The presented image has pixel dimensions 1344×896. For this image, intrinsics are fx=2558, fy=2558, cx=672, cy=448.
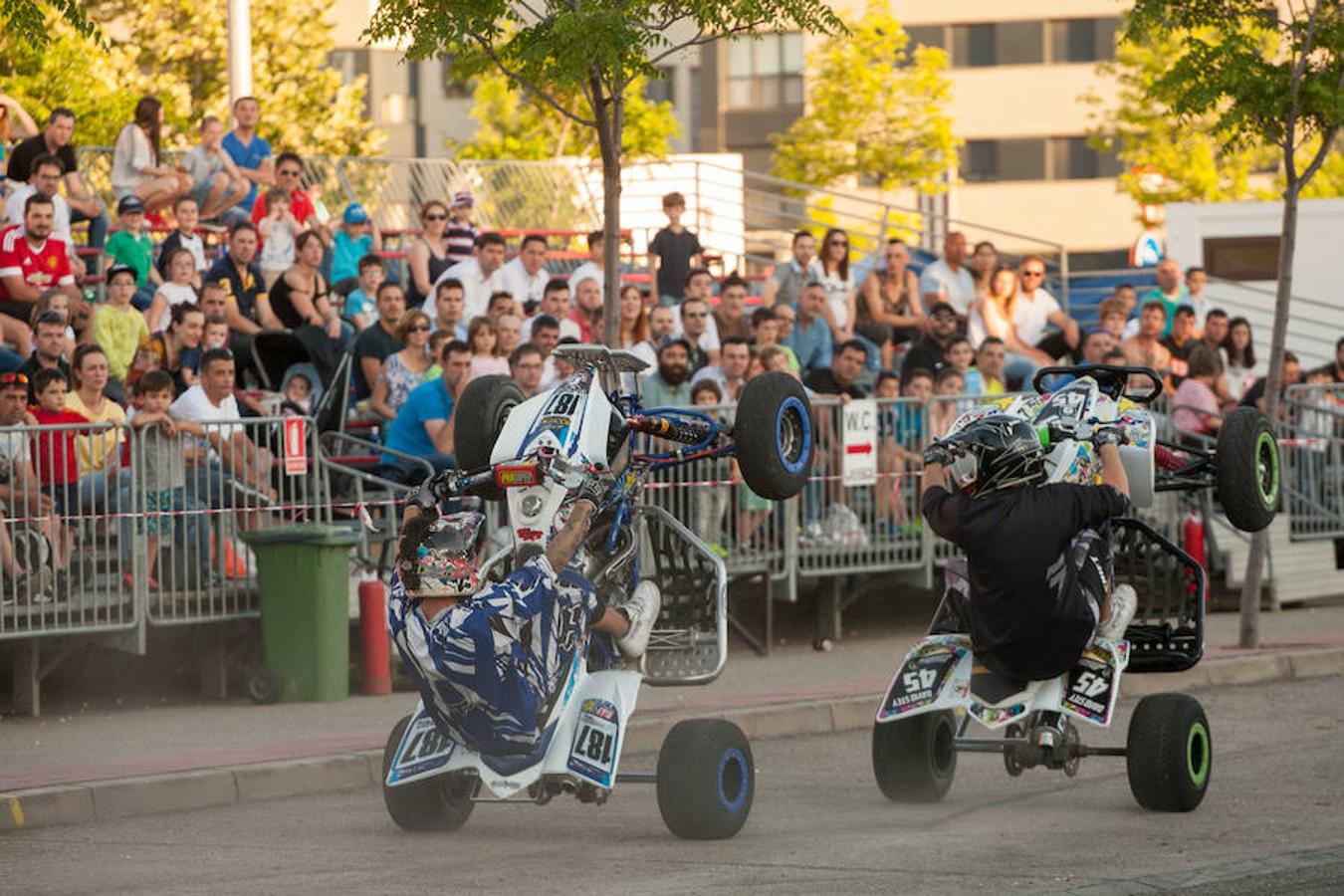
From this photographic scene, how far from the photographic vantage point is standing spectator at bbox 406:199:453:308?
2088cm

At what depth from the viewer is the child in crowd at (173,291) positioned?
18.1 m

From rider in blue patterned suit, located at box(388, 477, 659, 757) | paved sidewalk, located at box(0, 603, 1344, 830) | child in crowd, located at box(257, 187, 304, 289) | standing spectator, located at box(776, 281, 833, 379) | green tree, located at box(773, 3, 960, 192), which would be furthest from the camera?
green tree, located at box(773, 3, 960, 192)

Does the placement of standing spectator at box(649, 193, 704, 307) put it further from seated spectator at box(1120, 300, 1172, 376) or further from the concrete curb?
the concrete curb

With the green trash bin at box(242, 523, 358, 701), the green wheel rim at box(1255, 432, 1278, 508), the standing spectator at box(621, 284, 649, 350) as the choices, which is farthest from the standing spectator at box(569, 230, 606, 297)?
the green wheel rim at box(1255, 432, 1278, 508)

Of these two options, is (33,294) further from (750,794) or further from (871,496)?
(750,794)

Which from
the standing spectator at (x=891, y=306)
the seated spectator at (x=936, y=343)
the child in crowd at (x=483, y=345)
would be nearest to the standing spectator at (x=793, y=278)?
the standing spectator at (x=891, y=306)

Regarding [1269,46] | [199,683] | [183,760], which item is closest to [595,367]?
[183,760]

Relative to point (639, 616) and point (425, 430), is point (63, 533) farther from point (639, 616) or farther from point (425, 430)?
point (639, 616)

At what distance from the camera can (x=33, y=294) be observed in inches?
691

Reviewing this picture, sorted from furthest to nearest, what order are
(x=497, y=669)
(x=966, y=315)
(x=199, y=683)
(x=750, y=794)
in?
1. (x=966, y=315)
2. (x=199, y=683)
3. (x=750, y=794)
4. (x=497, y=669)

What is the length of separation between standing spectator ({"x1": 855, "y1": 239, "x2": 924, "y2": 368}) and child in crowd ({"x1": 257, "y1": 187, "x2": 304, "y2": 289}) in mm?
5156

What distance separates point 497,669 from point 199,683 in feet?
21.3

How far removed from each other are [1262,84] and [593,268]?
6225mm

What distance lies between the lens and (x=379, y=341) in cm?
1845
